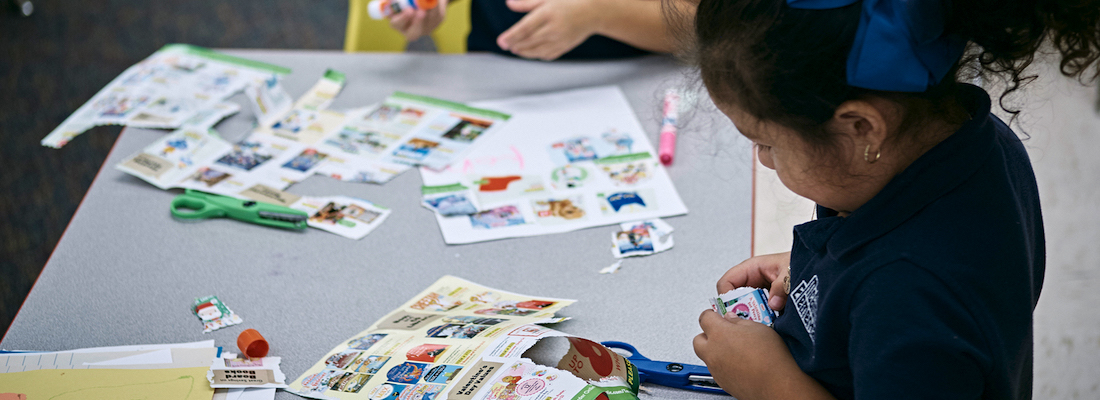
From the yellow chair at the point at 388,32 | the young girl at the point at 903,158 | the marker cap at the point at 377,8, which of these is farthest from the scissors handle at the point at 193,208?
the young girl at the point at 903,158

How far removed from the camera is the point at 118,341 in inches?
31.5

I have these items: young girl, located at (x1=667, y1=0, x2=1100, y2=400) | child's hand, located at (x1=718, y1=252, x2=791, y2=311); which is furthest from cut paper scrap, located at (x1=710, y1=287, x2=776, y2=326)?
young girl, located at (x1=667, y1=0, x2=1100, y2=400)

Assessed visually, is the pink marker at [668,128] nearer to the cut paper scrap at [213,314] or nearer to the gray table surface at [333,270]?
the gray table surface at [333,270]

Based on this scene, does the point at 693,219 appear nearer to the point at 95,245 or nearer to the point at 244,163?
the point at 244,163

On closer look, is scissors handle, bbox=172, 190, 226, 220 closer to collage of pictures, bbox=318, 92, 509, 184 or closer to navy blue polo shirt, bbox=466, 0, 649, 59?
collage of pictures, bbox=318, 92, 509, 184

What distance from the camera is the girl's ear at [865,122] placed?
1.67ft

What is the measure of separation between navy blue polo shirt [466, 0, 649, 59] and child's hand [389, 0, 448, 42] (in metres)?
0.10

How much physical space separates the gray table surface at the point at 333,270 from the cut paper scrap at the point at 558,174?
0.03 meters

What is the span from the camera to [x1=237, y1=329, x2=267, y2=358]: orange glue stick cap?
2.52 ft

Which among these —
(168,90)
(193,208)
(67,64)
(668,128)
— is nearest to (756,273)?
(668,128)

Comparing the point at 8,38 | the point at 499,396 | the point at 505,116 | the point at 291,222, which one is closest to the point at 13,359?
the point at 291,222

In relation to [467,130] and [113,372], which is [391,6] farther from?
[113,372]

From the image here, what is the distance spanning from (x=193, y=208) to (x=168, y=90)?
0.37 metres

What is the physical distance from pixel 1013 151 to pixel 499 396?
467 mm
